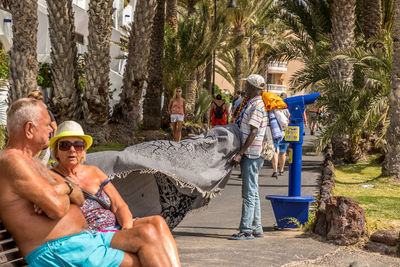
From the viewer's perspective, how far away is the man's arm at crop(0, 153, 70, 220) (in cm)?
340

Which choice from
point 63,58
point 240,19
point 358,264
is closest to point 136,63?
point 63,58

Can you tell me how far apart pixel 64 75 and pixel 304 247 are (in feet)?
32.6

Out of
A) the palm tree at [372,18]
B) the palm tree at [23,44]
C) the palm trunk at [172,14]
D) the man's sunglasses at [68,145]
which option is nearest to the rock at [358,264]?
the man's sunglasses at [68,145]

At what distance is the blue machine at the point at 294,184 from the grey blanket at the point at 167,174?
4.24 ft

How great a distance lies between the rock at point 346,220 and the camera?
6.76 metres

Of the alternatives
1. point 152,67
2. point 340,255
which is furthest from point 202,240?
point 152,67

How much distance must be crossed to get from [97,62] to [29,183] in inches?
494

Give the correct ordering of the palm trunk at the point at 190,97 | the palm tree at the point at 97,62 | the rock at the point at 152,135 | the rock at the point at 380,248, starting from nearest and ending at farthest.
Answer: the rock at the point at 380,248 → the palm tree at the point at 97,62 → the rock at the point at 152,135 → the palm trunk at the point at 190,97

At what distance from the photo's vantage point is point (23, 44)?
13.3 m

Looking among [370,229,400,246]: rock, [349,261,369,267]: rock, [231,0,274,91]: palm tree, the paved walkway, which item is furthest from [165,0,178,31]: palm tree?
[349,261,369,267]: rock

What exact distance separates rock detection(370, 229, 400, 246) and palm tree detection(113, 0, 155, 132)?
37.5ft

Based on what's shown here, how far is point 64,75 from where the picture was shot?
15.3 meters

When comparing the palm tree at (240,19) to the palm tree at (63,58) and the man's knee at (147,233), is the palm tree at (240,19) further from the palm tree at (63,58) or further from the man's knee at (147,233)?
the man's knee at (147,233)

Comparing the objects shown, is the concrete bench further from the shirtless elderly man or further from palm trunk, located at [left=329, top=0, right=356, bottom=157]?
palm trunk, located at [left=329, top=0, right=356, bottom=157]
